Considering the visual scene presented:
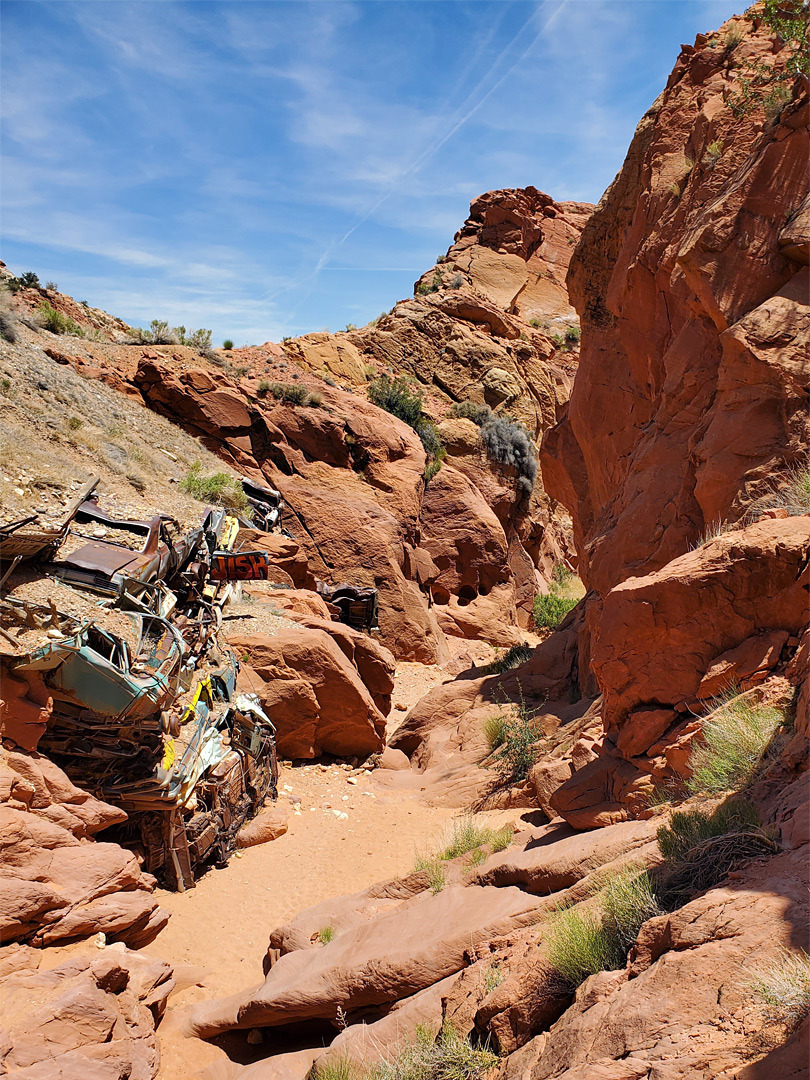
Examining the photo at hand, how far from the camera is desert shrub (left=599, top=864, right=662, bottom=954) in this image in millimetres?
3396

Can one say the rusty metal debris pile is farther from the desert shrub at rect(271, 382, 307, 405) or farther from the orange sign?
the desert shrub at rect(271, 382, 307, 405)

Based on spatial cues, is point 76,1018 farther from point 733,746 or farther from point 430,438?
point 430,438

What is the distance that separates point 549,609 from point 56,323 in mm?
19138

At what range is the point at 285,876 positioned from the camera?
844 cm

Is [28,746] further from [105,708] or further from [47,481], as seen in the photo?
[47,481]

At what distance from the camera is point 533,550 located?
90.6 ft

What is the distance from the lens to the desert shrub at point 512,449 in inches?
1035

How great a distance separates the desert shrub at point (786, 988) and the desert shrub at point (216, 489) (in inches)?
625

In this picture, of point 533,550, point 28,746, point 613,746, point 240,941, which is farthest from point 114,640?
point 533,550

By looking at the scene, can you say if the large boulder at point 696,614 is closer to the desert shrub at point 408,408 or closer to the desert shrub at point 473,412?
the desert shrub at point 408,408

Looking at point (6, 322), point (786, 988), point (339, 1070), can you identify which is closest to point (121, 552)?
point (339, 1070)

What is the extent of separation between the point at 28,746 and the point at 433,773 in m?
6.47

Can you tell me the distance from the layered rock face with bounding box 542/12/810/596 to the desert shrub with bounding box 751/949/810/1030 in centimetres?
525

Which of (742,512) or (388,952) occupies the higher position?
(742,512)
